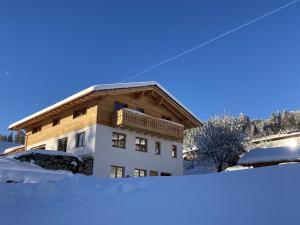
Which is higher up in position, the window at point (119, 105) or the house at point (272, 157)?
the window at point (119, 105)

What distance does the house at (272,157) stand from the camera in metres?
29.6

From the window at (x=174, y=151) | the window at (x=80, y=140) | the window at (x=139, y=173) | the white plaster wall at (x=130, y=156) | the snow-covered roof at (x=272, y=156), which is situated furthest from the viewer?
the window at (x=174, y=151)

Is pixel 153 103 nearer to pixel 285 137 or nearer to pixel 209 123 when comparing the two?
pixel 209 123

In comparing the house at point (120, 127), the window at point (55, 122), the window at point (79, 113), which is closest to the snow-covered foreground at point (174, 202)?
the house at point (120, 127)

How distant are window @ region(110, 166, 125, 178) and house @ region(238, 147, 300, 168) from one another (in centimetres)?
1081

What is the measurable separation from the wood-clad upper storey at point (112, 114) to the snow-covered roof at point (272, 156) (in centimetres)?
560

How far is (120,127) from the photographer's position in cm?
2664

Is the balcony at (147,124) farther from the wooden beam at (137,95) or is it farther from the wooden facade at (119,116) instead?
Result: the wooden beam at (137,95)

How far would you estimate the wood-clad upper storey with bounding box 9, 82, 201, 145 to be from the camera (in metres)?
26.1

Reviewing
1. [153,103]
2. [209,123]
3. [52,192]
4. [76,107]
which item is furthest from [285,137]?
[52,192]

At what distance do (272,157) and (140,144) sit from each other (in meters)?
11.5

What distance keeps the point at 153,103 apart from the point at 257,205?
24.8 metres

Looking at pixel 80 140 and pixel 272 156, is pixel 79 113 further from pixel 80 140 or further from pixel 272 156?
pixel 272 156

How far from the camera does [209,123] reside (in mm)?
37344
